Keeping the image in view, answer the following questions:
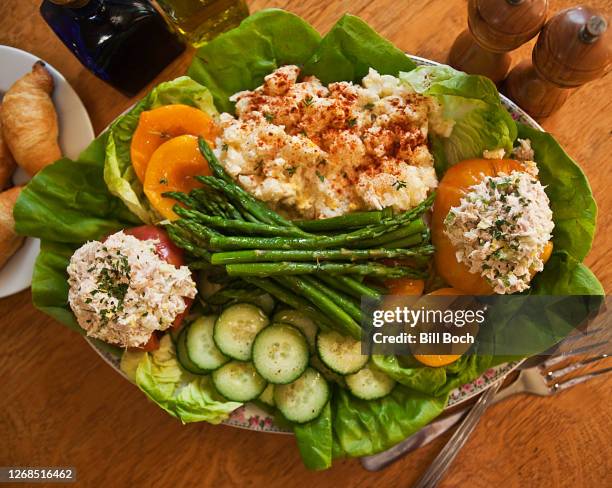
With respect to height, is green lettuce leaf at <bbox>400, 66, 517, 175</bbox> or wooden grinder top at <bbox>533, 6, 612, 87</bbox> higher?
wooden grinder top at <bbox>533, 6, 612, 87</bbox>

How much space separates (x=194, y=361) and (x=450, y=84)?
183 centimetres

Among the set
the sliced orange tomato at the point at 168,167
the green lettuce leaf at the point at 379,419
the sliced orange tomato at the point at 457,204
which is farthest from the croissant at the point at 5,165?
the sliced orange tomato at the point at 457,204

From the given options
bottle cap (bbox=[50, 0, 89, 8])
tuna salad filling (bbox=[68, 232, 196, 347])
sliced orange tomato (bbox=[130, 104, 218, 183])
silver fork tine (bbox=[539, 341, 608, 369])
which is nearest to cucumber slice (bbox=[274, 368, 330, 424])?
tuna salad filling (bbox=[68, 232, 196, 347])

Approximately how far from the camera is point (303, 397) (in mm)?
2686

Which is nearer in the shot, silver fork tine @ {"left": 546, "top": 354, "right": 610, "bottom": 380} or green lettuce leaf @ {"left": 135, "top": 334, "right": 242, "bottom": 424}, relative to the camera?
green lettuce leaf @ {"left": 135, "top": 334, "right": 242, "bottom": 424}

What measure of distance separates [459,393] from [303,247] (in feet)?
3.51

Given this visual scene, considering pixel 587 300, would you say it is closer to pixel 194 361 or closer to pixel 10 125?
pixel 194 361

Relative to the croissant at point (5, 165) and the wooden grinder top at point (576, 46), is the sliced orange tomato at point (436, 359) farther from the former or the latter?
the croissant at point (5, 165)

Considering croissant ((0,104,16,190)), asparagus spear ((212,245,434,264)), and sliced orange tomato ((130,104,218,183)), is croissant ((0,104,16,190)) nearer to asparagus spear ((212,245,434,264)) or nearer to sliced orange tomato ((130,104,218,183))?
sliced orange tomato ((130,104,218,183))

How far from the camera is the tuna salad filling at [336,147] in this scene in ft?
8.73

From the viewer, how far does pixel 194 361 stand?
8.95ft

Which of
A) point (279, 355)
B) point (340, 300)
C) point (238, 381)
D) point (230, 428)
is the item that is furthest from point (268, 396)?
point (340, 300)

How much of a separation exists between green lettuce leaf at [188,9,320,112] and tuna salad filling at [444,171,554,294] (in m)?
1.20

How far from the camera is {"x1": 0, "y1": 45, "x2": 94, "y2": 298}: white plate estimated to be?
9.86ft
